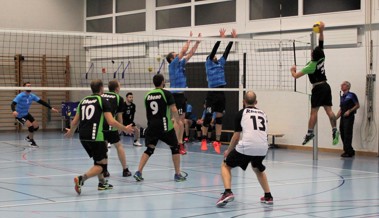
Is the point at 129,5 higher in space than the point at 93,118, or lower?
higher

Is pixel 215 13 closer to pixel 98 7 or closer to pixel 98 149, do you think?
pixel 98 7

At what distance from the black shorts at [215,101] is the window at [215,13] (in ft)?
21.2

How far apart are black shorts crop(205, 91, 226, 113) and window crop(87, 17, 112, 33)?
12.0 metres

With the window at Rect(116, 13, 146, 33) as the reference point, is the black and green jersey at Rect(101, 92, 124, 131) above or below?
below

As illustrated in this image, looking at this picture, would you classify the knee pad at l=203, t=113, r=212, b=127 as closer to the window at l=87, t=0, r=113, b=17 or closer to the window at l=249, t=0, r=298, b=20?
the window at l=249, t=0, r=298, b=20

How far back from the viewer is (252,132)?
8234mm

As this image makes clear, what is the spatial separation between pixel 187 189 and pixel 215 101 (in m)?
4.45

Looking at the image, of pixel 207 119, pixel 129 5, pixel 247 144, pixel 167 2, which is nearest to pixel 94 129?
pixel 247 144

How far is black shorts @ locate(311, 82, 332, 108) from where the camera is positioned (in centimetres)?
1145

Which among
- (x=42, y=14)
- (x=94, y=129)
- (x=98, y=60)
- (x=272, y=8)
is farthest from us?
(x=98, y=60)

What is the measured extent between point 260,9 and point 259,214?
12.3m

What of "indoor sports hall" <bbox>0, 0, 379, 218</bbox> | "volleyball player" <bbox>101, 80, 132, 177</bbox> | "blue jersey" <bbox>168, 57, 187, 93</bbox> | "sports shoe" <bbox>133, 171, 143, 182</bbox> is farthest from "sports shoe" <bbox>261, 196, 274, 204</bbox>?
"blue jersey" <bbox>168, 57, 187, 93</bbox>

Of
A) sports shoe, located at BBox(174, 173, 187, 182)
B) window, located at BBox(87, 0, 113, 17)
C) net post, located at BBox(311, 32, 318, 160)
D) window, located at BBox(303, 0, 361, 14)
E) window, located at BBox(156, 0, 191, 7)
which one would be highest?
window, located at BBox(87, 0, 113, 17)

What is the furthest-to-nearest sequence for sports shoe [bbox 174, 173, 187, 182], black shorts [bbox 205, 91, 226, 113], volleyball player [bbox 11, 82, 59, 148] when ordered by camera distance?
volleyball player [bbox 11, 82, 59, 148] → black shorts [bbox 205, 91, 226, 113] → sports shoe [bbox 174, 173, 187, 182]
